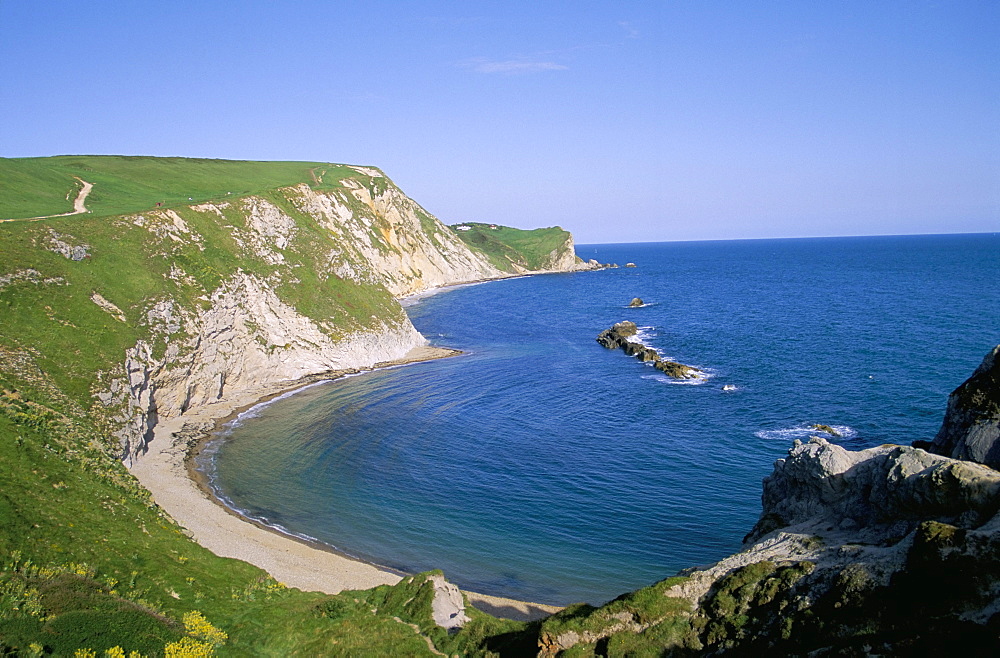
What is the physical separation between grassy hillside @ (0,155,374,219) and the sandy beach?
32.4m

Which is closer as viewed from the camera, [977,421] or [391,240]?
[977,421]

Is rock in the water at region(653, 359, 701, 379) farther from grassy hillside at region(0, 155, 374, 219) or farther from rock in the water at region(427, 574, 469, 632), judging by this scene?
grassy hillside at region(0, 155, 374, 219)

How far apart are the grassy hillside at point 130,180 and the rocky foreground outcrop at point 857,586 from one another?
225 ft

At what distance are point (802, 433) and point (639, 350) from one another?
35.6 m

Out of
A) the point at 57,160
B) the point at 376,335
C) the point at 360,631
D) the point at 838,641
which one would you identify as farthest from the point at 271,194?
the point at 838,641

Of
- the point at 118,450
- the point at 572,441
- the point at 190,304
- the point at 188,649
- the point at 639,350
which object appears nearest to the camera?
the point at 188,649

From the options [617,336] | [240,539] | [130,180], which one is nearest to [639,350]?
[617,336]

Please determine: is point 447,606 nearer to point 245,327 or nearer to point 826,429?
point 826,429

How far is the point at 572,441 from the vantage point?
4991 centimetres

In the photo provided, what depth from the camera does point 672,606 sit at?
19.0 metres

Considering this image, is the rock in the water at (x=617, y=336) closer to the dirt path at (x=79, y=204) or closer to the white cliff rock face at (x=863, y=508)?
the white cliff rock face at (x=863, y=508)

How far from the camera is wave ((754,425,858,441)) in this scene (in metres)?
46.2

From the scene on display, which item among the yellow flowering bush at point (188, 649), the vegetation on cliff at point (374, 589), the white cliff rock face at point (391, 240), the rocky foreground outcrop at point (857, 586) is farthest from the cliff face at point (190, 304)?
the rocky foreground outcrop at point (857, 586)

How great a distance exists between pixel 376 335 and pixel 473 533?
46.6 m
